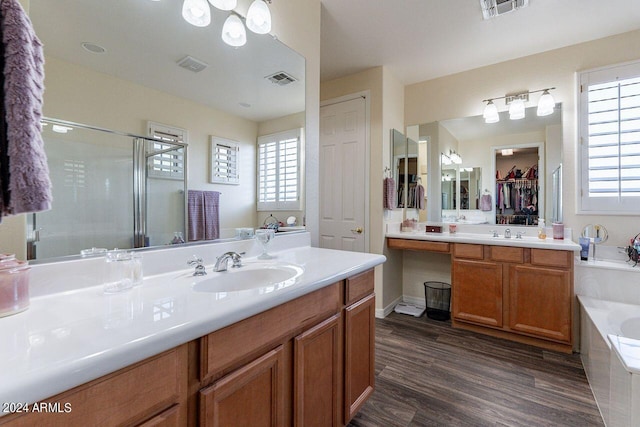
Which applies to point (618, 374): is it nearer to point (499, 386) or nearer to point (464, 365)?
point (499, 386)

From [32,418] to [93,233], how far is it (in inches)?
27.8

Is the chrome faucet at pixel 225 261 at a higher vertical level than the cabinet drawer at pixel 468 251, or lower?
higher

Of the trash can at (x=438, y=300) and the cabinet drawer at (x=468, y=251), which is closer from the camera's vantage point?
Result: the cabinet drawer at (x=468, y=251)

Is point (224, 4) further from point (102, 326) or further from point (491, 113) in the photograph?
point (491, 113)

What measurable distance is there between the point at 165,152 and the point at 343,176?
2.22m

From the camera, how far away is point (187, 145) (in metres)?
Result: 1.36

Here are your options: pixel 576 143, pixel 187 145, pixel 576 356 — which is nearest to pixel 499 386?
pixel 576 356

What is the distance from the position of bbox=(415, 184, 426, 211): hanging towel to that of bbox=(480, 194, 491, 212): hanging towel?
1.97ft

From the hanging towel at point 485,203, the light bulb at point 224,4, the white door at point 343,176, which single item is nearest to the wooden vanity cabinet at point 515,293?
A: the hanging towel at point 485,203

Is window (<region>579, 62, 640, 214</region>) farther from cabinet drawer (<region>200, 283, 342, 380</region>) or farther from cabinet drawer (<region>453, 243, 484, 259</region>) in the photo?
cabinet drawer (<region>200, 283, 342, 380</region>)

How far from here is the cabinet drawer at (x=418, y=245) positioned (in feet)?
9.31

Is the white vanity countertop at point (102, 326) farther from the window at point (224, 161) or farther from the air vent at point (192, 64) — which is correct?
the air vent at point (192, 64)

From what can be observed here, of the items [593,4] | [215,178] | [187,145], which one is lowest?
[215,178]

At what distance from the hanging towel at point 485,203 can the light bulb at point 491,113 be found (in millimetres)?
783
